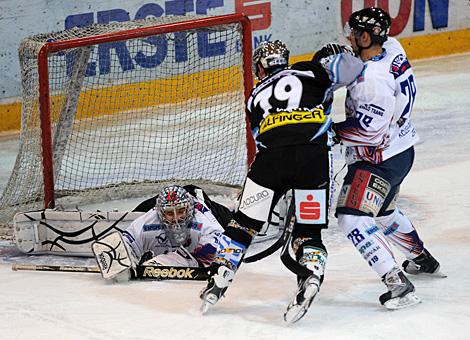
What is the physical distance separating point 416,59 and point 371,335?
671 cm

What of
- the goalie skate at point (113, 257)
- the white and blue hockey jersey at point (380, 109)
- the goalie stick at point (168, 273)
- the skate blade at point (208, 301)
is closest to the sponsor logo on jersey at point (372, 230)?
the white and blue hockey jersey at point (380, 109)

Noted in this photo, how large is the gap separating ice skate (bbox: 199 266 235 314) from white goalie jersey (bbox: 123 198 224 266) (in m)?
0.71

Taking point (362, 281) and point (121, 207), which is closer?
point (362, 281)

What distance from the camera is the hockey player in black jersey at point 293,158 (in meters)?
4.21

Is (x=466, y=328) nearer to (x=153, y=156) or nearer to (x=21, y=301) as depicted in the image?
(x=21, y=301)

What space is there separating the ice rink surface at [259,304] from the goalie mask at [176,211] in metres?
0.26

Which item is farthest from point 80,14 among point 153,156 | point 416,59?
point 416,59

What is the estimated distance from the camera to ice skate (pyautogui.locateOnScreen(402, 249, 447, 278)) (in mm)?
4734

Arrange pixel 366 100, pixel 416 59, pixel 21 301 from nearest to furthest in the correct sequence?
1. pixel 366 100
2. pixel 21 301
3. pixel 416 59

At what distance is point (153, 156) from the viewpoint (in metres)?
7.24

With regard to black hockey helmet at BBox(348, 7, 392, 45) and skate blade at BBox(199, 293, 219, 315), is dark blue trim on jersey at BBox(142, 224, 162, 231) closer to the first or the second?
skate blade at BBox(199, 293, 219, 315)

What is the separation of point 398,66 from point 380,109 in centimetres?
21

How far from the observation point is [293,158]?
4207 mm

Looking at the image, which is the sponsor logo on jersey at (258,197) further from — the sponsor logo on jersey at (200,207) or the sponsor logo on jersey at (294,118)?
the sponsor logo on jersey at (200,207)
